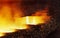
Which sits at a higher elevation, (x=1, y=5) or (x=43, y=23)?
(x=1, y=5)

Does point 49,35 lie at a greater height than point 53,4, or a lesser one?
lesser

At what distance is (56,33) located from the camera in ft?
3.45

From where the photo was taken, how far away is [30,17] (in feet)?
3.43

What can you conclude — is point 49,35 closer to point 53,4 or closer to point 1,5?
point 53,4

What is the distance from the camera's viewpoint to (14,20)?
3.43 ft

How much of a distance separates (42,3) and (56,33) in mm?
257

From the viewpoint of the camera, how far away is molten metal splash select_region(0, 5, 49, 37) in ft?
3.41

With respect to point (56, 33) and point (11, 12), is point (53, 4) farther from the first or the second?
point (11, 12)

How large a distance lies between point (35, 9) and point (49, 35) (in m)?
0.23

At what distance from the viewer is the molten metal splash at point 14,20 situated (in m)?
1.04

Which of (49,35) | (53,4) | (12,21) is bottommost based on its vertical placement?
(49,35)

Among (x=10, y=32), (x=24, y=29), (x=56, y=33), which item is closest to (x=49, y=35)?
(x=56, y=33)

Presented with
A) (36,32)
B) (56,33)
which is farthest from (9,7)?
(56,33)

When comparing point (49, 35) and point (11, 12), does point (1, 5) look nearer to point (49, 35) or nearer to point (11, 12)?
point (11, 12)
